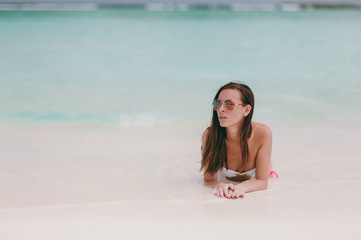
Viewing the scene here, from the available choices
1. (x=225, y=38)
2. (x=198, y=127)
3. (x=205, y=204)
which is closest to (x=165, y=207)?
(x=205, y=204)

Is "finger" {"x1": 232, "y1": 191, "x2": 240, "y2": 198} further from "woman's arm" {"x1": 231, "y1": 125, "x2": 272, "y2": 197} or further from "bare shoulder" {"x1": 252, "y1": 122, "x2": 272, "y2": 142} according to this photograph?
"bare shoulder" {"x1": 252, "y1": 122, "x2": 272, "y2": 142}

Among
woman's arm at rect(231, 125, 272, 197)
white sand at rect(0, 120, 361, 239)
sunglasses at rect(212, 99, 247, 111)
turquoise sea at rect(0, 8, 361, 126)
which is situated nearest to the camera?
white sand at rect(0, 120, 361, 239)

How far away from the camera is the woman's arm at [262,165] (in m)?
3.12

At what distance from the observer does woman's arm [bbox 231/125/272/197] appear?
3123mm

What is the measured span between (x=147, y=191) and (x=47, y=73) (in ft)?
17.8

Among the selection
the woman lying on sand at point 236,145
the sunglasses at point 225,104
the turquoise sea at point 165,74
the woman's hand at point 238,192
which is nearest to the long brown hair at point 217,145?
the woman lying on sand at point 236,145

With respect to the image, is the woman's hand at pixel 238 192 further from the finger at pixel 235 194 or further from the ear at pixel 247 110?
the ear at pixel 247 110

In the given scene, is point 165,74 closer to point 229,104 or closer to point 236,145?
point 236,145

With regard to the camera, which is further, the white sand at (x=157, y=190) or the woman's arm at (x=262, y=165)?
the woman's arm at (x=262, y=165)

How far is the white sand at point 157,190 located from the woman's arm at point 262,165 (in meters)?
0.06

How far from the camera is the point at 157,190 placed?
326 cm

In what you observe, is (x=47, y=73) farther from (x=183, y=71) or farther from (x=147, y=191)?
(x=147, y=191)

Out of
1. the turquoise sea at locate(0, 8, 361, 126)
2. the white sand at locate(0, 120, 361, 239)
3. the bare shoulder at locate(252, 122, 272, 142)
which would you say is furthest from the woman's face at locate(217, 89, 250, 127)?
the turquoise sea at locate(0, 8, 361, 126)

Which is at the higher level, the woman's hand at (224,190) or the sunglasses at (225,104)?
the sunglasses at (225,104)
